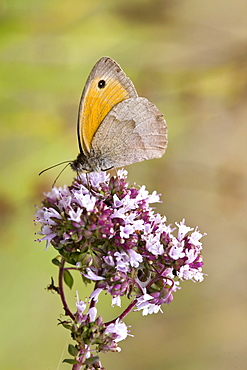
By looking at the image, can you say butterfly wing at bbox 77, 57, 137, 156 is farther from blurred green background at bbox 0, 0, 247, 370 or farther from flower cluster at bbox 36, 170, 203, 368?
blurred green background at bbox 0, 0, 247, 370

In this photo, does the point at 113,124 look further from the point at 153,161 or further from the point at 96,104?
the point at 153,161

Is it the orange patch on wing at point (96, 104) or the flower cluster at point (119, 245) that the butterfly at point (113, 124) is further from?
the flower cluster at point (119, 245)

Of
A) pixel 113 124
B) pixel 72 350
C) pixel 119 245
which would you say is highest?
pixel 113 124

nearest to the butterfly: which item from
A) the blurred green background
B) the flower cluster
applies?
the flower cluster

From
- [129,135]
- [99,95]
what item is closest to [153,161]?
[129,135]

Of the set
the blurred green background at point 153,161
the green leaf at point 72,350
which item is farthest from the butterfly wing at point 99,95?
the blurred green background at point 153,161

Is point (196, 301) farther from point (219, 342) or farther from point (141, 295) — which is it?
point (141, 295)
